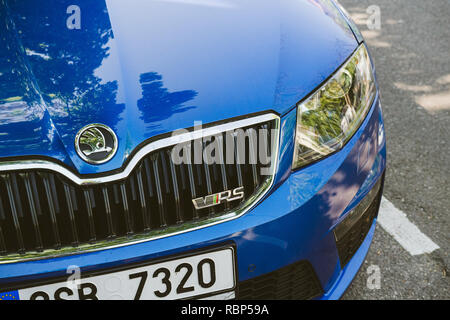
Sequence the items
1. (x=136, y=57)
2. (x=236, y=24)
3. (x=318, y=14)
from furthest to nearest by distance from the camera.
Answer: (x=318, y=14) → (x=236, y=24) → (x=136, y=57)

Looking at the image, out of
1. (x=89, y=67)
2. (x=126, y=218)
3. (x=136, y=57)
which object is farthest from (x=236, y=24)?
(x=126, y=218)

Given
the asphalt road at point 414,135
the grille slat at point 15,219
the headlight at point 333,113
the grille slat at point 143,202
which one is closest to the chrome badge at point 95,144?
the grille slat at point 143,202

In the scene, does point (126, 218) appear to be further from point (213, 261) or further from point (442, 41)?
point (442, 41)

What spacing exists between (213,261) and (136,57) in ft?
2.22

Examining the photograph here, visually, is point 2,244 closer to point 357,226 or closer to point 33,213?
point 33,213

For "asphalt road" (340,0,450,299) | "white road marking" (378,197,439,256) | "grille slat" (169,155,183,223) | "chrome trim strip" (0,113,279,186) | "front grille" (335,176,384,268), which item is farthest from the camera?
"white road marking" (378,197,439,256)

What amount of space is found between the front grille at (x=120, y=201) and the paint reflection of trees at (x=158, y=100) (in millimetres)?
103

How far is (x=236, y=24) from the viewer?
5.91ft

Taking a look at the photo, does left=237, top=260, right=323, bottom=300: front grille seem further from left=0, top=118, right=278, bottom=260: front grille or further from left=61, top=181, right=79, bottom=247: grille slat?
left=61, top=181, right=79, bottom=247: grille slat

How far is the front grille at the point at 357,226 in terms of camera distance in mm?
1803

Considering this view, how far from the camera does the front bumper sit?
4.83 ft

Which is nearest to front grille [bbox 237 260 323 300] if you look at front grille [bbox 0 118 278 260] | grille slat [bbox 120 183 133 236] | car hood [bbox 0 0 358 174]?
front grille [bbox 0 118 278 260]

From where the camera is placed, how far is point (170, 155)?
1.52 m

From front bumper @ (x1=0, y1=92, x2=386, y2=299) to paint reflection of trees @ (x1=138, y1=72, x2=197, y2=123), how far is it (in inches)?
12.8
